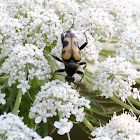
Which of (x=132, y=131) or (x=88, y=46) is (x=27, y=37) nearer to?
(x=88, y=46)

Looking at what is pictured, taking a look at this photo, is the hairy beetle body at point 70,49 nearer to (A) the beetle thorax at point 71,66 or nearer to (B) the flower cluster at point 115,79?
(A) the beetle thorax at point 71,66

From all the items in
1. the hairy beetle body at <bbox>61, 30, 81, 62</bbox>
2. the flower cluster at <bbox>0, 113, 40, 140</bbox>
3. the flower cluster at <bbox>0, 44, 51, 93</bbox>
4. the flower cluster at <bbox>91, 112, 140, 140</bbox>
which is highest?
the hairy beetle body at <bbox>61, 30, 81, 62</bbox>

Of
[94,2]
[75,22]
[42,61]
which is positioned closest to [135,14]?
[94,2]

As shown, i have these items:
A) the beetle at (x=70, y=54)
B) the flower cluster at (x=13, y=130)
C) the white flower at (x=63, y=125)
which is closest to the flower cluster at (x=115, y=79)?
the beetle at (x=70, y=54)

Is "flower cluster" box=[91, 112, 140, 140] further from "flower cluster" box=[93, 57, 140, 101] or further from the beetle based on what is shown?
the beetle

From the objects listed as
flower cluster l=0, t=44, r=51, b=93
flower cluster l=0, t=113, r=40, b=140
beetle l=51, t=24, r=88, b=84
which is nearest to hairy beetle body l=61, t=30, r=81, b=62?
beetle l=51, t=24, r=88, b=84

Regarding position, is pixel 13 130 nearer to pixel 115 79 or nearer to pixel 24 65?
pixel 24 65

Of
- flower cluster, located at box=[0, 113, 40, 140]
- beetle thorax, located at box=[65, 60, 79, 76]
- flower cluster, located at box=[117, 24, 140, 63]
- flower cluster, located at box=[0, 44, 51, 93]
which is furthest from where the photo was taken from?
flower cluster, located at box=[117, 24, 140, 63]

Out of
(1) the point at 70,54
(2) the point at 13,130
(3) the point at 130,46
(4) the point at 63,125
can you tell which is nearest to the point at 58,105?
(4) the point at 63,125
